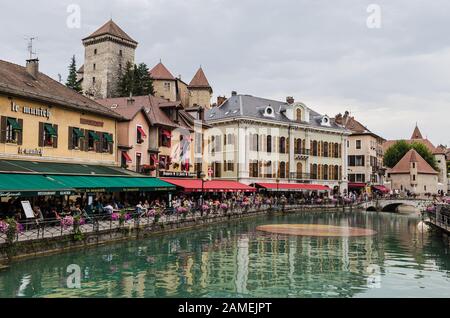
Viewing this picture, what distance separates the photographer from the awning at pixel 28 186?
24266mm

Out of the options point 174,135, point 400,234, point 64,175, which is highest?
point 174,135

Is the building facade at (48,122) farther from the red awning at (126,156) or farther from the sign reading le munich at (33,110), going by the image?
the red awning at (126,156)

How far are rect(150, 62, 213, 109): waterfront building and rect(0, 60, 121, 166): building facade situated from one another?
58645mm

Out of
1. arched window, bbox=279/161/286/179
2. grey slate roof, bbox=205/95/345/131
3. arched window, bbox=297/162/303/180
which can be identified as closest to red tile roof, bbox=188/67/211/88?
grey slate roof, bbox=205/95/345/131

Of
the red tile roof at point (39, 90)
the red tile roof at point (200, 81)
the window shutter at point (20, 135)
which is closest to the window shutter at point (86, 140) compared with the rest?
the red tile roof at point (39, 90)

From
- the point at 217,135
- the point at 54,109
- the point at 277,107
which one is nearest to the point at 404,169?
the point at 277,107

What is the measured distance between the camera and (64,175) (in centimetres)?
3094

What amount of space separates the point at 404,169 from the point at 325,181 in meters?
32.0

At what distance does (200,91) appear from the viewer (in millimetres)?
100125

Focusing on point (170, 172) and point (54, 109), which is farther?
point (170, 172)

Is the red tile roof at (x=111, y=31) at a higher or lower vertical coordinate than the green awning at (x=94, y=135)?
higher

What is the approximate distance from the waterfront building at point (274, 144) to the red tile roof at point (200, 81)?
972 inches
